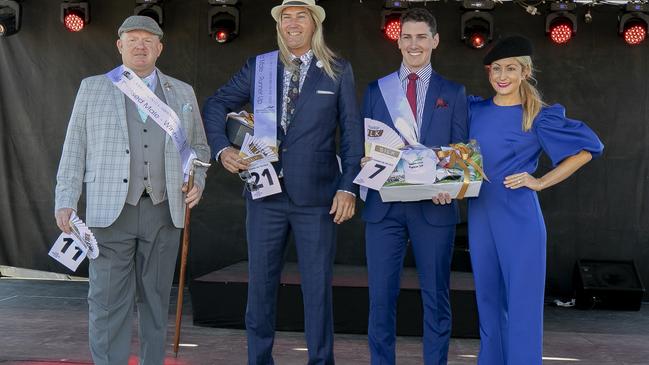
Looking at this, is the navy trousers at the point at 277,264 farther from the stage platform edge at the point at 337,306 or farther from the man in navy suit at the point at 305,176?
the stage platform edge at the point at 337,306

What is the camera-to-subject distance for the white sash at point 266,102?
126 inches

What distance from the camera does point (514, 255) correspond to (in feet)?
10.3

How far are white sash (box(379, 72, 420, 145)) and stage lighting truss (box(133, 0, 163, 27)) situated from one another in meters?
3.96

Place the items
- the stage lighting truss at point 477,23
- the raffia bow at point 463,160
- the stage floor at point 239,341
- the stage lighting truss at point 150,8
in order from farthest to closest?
the stage lighting truss at point 150,8 < the stage lighting truss at point 477,23 < the stage floor at point 239,341 < the raffia bow at point 463,160

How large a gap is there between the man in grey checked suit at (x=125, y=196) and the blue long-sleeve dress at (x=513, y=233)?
1226 millimetres

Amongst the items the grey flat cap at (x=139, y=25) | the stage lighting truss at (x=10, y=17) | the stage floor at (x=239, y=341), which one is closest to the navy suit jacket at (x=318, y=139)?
the grey flat cap at (x=139, y=25)

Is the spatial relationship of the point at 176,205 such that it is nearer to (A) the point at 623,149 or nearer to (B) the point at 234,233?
(B) the point at 234,233

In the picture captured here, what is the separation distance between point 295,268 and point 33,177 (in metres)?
2.83

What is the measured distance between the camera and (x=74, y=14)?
6832 mm

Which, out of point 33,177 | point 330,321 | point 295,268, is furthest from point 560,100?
point 33,177

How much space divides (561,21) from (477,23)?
695 millimetres

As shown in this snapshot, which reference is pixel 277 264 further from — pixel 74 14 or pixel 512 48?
pixel 74 14

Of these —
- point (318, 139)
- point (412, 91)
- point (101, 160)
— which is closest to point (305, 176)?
point (318, 139)

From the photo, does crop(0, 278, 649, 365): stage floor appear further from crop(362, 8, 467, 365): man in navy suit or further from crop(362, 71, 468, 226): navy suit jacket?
crop(362, 71, 468, 226): navy suit jacket
